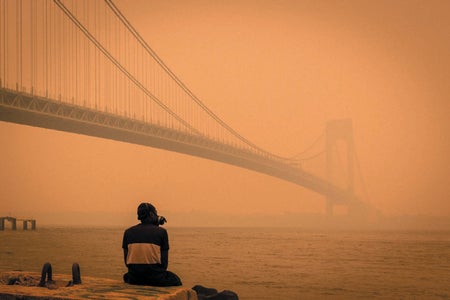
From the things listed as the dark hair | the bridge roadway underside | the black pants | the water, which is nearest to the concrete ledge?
the black pants

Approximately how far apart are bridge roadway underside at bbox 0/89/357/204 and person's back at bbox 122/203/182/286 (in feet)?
85.8

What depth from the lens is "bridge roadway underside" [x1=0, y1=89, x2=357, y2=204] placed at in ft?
105

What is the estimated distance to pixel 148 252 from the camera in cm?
576

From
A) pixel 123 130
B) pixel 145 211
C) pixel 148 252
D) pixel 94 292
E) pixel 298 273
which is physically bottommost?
pixel 298 273

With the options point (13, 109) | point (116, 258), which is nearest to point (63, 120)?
point (13, 109)

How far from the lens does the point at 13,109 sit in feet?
101

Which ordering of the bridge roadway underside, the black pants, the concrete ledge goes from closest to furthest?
the concrete ledge, the black pants, the bridge roadway underside

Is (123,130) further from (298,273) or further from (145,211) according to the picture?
(145,211)

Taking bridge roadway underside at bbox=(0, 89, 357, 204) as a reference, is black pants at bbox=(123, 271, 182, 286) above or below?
below

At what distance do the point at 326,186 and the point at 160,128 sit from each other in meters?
18.7

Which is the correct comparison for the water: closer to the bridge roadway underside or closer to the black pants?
the black pants

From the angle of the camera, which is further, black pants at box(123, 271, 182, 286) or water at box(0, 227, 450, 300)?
water at box(0, 227, 450, 300)

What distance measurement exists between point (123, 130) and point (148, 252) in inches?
1232

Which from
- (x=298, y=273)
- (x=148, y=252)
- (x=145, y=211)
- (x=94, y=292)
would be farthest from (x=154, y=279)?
(x=298, y=273)
